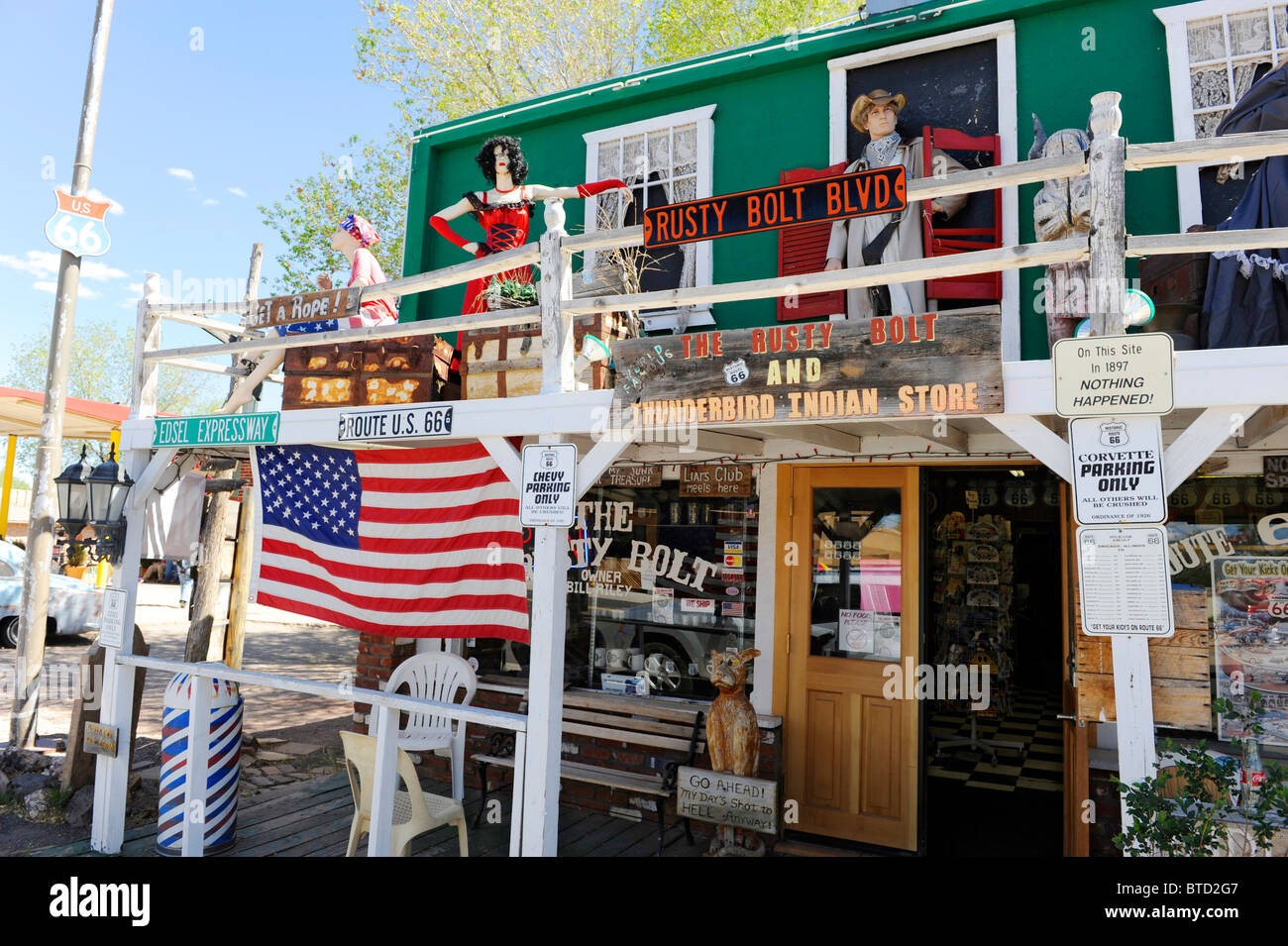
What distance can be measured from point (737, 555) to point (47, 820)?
16.9 feet

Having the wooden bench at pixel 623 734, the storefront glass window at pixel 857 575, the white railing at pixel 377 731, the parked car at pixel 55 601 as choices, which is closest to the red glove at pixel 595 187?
the storefront glass window at pixel 857 575

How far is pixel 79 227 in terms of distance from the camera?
787 cm

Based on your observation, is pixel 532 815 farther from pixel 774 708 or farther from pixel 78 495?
pixel 78 495

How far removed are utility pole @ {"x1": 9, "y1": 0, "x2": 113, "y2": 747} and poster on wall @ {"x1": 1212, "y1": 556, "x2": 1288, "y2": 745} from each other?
28.5 feet

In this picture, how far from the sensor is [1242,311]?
158 inches

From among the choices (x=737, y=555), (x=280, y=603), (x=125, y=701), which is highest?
(x=737, y=555)

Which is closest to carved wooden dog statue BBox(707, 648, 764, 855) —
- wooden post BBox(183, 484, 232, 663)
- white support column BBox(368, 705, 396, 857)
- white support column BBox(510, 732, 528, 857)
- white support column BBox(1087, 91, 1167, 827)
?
white support column BBox(510, 732, 528, 857)

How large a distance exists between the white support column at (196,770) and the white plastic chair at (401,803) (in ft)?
3.30

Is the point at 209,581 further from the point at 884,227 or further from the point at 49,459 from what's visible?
the point at 884,227

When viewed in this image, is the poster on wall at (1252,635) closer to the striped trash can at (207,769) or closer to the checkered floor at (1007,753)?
the checkered floor at (1007,753)

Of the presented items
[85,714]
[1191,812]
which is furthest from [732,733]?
[85,714]

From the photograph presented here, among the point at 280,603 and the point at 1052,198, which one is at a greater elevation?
the point at 1052,198
